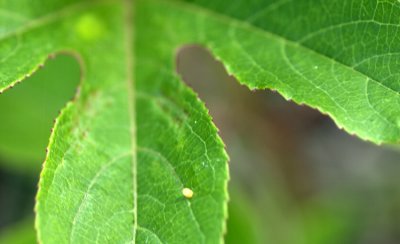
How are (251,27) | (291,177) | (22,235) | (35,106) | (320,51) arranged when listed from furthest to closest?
(291,177) → (35,106) → (22,235) → (251,27) → (320,51)

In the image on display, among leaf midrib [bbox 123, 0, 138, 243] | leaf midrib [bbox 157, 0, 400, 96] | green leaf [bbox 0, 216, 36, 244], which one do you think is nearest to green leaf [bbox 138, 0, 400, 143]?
leaf midrib [bbox 157, 0, 400, 96]

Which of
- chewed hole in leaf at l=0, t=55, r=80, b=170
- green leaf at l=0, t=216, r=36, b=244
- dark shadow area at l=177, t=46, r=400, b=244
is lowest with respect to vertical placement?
dark shadow area at l=177, t=46, r=400, b=244

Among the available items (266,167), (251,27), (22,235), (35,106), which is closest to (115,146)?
(251,27)

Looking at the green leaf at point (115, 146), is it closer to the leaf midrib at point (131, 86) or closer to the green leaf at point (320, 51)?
the leaf midrib at point (131, 86)

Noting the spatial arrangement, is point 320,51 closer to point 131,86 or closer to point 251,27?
point 251,27

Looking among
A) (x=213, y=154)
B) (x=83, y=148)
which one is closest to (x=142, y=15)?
(x=83, y=148)

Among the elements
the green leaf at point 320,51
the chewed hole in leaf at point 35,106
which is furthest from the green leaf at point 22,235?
the green leaf at point 320,51

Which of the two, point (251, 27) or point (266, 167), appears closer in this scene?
point (251, 27)

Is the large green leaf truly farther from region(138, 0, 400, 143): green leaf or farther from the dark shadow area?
the dark shadow area
